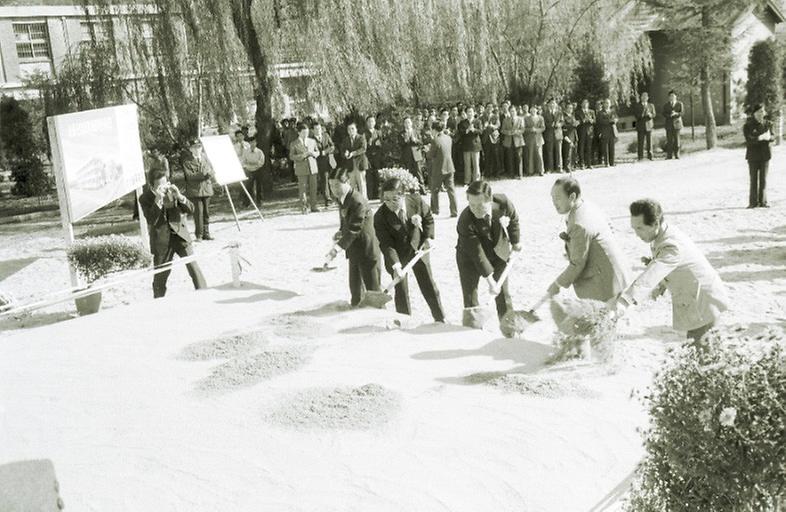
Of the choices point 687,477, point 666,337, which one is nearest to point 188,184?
point 666,337

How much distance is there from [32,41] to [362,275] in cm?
3532

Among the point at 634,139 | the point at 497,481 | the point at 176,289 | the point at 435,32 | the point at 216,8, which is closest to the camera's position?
the point at 497,481

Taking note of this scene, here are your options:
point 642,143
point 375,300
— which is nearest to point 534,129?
point 642,143

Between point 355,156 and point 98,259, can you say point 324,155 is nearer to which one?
point 355,156

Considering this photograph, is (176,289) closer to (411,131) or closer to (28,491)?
(28,491)

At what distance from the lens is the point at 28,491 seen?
539 centimetres

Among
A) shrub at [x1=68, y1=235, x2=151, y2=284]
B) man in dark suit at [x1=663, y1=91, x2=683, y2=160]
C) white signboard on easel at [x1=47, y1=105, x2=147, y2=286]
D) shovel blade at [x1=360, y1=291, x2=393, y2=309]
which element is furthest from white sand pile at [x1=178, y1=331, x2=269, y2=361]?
man in dark suit at [x1=663, y1=91, x2=683, y2=160]

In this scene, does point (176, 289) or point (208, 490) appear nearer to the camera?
point (208, 490)

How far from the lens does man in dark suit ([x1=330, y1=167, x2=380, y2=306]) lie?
9656mm

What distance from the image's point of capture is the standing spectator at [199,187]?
661 inches

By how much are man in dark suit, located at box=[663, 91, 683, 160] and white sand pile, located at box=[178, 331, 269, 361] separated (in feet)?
60.1

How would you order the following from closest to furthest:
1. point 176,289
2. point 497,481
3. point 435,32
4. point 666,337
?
1. point 497,481
2. point 666,337
3. point 176,289
4. point 435,32

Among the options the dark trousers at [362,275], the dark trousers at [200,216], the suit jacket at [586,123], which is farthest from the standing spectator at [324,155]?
the dark trousers at [362,275]

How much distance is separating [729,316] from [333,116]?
14.4 meters
